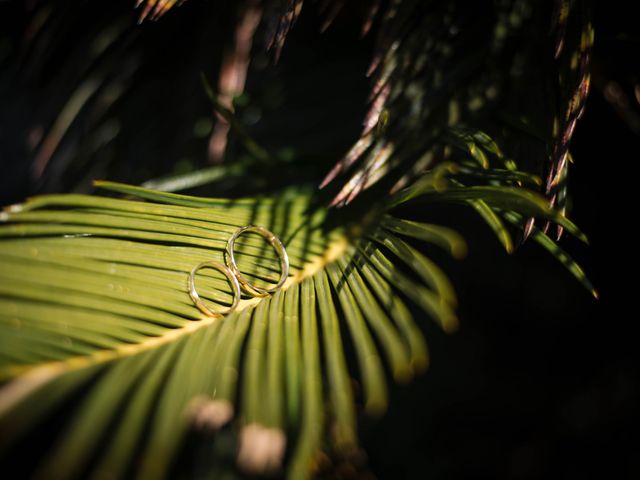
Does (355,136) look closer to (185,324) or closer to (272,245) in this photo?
(272,245)

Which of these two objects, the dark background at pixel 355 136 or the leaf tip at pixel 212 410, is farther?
the dark background at pixel 355 136

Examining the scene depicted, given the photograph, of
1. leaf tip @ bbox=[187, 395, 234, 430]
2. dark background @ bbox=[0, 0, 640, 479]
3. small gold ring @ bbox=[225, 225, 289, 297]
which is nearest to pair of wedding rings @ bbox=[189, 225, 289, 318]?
small gold ring @ bbox=[225, 225, 289, 297]

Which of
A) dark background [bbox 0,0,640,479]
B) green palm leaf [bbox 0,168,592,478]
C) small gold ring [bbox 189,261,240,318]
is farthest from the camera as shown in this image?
dark background [bbox 0,0,640,479]

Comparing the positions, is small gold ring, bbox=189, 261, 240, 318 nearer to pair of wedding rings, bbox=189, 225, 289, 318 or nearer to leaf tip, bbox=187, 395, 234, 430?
pair of wedding rings, bbox=189, 225, 289, 318

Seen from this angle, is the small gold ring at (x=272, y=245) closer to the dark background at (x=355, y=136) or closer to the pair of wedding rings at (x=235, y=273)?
the pair of wedding rings at (x=235, y=273)

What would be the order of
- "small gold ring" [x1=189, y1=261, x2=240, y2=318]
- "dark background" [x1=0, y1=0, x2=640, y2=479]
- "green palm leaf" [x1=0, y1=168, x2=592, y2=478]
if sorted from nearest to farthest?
1. "green palm leaf" [x1=0, y1=168, x2=592, y2=478]
2. "small gold ring" [x1=189, y1=261, x2=240, y2=318]
3. "dark background" [x1=0, y1=0, x2=640, y2=479]

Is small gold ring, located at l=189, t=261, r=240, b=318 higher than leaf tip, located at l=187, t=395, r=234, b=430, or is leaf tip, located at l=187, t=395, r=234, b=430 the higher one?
small gold ring, located at l=189, t=261, r=240, b=318

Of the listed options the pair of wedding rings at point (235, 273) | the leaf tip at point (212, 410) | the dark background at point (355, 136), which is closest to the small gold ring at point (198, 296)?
the pair of wedding rings at point (235, 273)

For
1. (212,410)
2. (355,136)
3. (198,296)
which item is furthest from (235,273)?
(355,136)
